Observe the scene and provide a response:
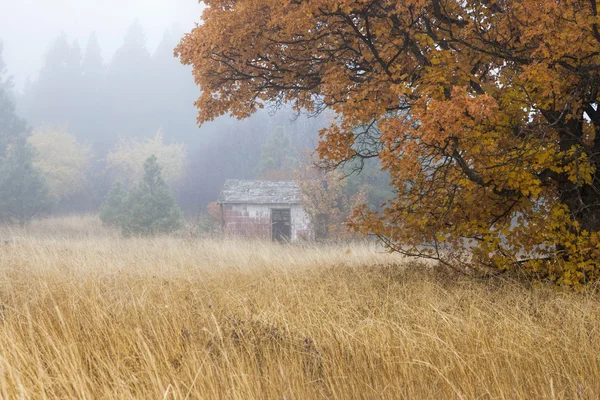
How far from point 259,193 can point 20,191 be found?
1373 cm

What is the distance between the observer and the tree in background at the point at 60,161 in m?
45.8

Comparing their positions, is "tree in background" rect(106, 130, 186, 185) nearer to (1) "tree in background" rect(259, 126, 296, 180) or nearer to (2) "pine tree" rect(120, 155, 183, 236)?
(1) "tree in background" rect(259, 126, 296, 180)

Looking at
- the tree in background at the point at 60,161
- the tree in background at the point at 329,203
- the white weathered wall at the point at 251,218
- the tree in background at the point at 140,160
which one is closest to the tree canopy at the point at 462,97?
the tree in background at the point at 329,203

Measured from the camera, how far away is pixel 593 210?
7473mm

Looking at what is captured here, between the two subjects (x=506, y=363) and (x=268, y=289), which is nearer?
(x=506, y=363)

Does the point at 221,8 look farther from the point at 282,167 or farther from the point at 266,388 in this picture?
the point at 282,167

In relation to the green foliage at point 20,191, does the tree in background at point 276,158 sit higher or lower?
higher

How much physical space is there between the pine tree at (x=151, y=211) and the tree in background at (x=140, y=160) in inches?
957

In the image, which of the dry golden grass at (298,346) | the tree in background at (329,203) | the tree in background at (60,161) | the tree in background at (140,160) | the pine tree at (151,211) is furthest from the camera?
the tree in background at (140,160)

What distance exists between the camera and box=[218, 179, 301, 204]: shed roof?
28681 millimetres

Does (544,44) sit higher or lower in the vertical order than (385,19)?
lower

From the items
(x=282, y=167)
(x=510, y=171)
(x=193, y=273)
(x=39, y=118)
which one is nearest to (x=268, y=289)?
(x=193, y=273)

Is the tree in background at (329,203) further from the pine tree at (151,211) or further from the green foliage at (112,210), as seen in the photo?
the green foliage at (112,210)

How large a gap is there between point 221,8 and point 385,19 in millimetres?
2525
